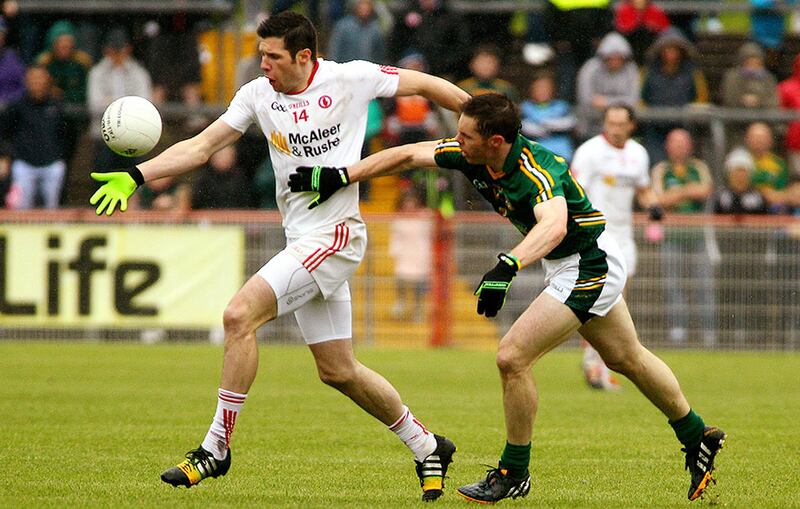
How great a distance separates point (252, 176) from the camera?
65.6ft

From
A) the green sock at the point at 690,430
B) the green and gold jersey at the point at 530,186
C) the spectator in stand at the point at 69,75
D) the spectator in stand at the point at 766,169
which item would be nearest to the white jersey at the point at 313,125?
the green and gold jersey at the point at 530,186

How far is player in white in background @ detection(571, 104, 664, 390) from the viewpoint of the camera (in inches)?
550

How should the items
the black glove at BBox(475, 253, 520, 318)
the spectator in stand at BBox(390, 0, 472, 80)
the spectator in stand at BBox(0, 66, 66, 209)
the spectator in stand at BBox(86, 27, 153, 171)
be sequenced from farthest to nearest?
the spectator in stand at BBox(86, 27, 153, 171) → the spectator in stand at BBox(390, 0, 472, 80) → the spectator in stand at BBox(0, 66, 66, 209) → the black glove at BBox(475, 253, 520, 318)

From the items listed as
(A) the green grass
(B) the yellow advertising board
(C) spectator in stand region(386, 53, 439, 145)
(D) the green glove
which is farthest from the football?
(C) spectator in stand region(386, 53, 439, 145)

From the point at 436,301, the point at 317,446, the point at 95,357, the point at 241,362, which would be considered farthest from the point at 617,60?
the point at 241,362

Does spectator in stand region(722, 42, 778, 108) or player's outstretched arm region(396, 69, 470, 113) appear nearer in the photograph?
player's outstretched arm region(396, 69, 470, 113)

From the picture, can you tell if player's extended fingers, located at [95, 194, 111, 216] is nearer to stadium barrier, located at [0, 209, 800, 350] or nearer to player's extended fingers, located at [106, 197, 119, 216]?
player's extended fingers, located at [106, 197, 119, 216]

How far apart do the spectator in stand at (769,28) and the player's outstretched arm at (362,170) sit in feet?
48.3

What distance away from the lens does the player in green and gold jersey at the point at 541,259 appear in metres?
7.26

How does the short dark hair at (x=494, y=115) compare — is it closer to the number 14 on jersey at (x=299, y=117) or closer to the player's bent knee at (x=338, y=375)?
the number 14 on jersey at (x=299, y=117)

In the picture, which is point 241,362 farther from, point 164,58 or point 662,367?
point 164,58

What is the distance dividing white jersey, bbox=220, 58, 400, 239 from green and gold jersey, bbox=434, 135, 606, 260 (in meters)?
0.70

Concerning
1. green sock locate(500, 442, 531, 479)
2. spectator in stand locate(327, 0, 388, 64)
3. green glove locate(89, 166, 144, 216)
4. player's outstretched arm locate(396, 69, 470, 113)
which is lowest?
green sock locate(500, 442, 531, 479)

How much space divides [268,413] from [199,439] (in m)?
1.74
